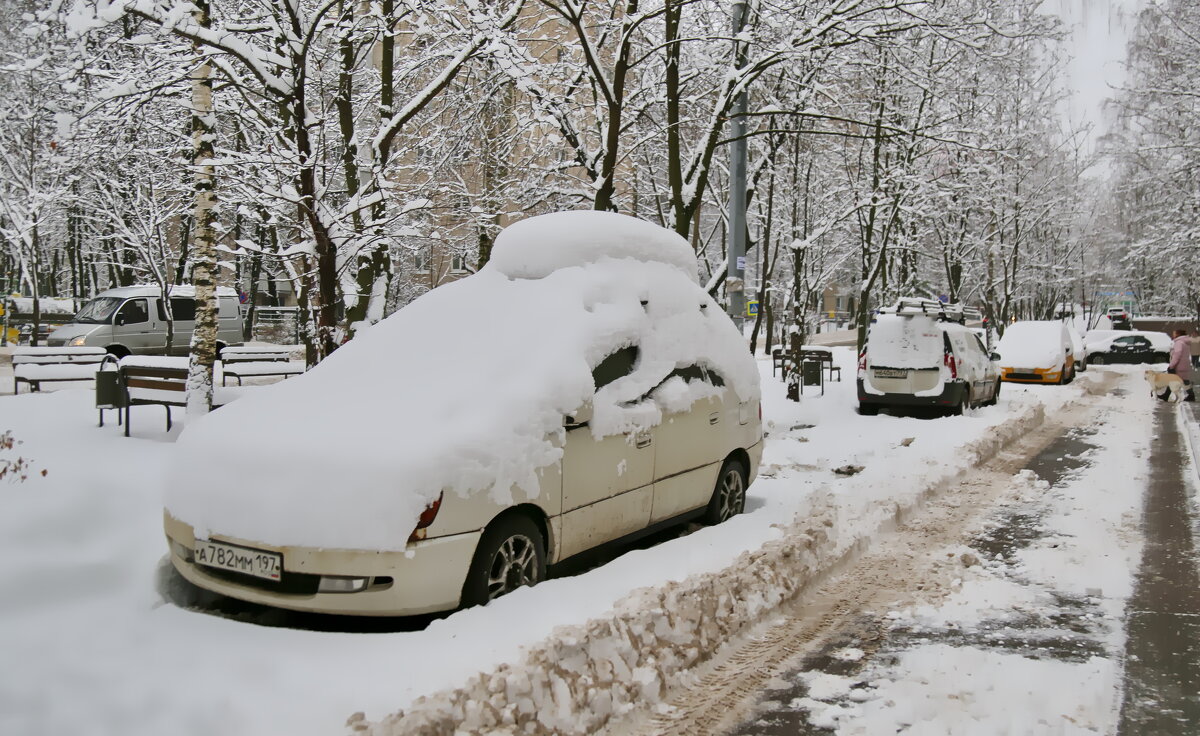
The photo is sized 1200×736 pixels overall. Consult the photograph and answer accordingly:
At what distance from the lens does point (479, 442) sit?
→ 14.1 feet

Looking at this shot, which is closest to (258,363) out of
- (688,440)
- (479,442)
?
(688,440)

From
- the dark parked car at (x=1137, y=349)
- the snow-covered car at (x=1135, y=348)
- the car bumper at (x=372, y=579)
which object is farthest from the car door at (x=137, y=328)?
the dark parked car at (x=1137, y=349)

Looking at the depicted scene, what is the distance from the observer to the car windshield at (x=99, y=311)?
20.5m

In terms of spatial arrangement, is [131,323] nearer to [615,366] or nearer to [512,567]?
[615,366]

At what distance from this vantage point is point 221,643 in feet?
12.8

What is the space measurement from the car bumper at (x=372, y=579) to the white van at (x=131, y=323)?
1696 centimetres

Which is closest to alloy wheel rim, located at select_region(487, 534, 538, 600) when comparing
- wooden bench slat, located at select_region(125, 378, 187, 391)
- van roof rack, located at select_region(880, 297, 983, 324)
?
wooden bench slat, located at select_region(125, 378, 187, 391)

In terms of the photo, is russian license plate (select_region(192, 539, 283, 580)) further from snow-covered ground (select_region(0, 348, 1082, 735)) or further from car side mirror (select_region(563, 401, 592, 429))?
car side mirror (select_region(563, 401, 592, 429))

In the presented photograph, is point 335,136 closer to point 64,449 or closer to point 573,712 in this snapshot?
point 64,449

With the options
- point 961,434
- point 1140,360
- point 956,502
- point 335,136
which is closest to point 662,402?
point 956,502

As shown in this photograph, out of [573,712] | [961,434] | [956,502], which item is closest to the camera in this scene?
[573,712]

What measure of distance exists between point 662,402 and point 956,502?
413 cm

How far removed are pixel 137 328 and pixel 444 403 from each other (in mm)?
19125

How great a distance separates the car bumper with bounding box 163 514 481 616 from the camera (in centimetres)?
400
